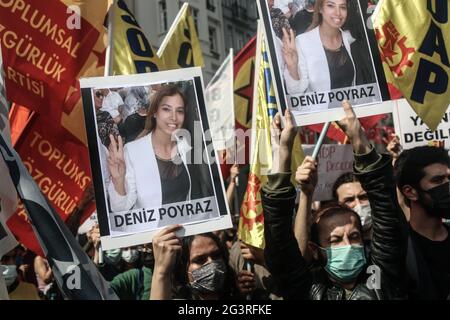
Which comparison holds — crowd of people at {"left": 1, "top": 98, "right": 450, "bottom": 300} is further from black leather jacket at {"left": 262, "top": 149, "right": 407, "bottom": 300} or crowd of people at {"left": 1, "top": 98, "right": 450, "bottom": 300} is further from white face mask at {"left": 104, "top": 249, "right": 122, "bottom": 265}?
white face mask at {"left": 104, "top": 249, "right": 122, "bottom": 265}

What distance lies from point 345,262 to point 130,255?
2.48 m

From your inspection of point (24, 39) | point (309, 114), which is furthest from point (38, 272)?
point (309, 114)

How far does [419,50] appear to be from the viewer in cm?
439

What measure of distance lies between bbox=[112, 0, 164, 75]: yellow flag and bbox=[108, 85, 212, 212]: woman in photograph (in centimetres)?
213

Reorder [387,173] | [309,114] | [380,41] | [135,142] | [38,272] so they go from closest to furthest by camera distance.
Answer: [387,173], [135,142], [309,114], [380,41], [38,272]

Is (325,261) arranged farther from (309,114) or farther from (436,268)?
(309,114)

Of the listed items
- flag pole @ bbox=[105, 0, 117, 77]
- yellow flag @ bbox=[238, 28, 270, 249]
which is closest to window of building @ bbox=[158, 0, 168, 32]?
flag pole @ bbox=[105, 0, 117, 77]

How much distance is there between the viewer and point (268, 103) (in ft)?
16.0

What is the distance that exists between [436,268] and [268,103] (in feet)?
6.67

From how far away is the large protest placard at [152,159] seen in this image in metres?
3.29

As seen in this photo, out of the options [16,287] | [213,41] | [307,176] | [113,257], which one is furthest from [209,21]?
[307,176]

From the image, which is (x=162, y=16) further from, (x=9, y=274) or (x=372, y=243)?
(x=372, y=243)

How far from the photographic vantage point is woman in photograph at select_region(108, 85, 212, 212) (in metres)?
3.33

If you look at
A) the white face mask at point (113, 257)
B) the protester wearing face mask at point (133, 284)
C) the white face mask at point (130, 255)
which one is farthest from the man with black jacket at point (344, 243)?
the white face mask at point (113, 257)
